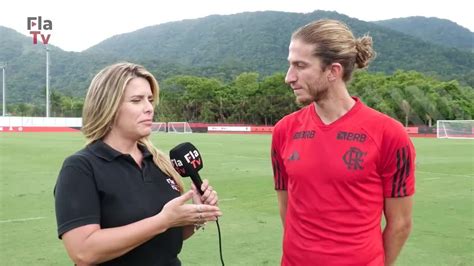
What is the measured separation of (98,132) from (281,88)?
79.6m

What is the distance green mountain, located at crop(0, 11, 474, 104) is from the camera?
424 ft

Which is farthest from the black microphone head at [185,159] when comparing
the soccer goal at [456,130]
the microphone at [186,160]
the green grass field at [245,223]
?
the soccer goal at [456,130]

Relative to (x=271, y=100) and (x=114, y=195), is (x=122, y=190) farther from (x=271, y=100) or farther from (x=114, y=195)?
(x=271, y=100)

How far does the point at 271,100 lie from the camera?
81.4 meters

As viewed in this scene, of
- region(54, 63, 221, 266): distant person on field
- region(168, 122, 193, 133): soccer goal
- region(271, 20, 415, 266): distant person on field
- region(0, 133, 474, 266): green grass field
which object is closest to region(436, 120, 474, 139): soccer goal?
region(168, 122, 193, 133): soccer goal

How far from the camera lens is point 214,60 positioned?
Result: 166 meters

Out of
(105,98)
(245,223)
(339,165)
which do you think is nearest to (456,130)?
(245,223)

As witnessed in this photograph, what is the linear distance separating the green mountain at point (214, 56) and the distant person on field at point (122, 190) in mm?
100329

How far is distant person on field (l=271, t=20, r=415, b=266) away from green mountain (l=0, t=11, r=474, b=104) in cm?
10029

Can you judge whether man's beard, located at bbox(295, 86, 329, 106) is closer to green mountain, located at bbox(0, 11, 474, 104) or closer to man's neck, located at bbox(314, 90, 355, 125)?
man's neck, located at bbox(314, 90, 355, 125)

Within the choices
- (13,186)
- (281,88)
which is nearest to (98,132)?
(13,186)

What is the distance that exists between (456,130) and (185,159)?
145 ft

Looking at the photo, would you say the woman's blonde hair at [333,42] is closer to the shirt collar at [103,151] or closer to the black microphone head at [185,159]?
the black microphone head at [185,159]

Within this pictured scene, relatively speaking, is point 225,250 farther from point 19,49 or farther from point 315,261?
point 19,49
